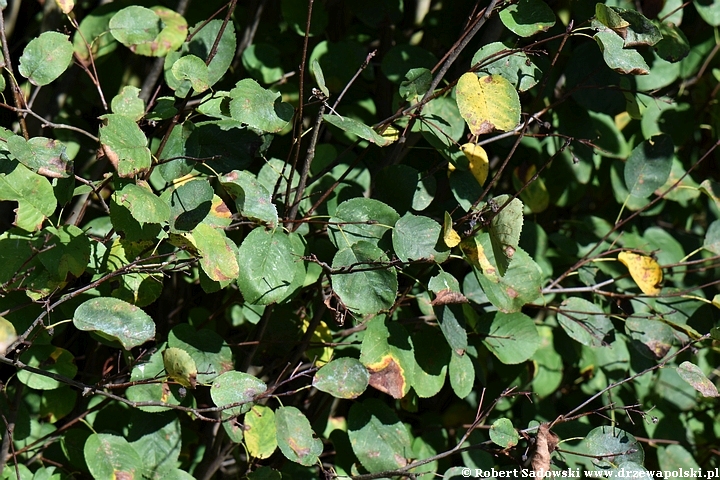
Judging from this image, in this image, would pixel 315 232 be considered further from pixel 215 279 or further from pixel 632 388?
pixel 632 388

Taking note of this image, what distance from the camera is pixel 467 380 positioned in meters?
1.12

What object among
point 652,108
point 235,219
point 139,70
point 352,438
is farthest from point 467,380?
point 139,70

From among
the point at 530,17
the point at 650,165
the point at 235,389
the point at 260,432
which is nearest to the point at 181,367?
the point at 235,389

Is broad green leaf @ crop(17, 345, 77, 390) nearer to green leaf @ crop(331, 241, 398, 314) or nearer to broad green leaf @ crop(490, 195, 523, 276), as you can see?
green leaf @ crop(331, 241, 398, 314)

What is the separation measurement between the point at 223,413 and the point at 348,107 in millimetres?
601

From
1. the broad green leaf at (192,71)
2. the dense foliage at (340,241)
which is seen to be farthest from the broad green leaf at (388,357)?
the broad green leaf at (192,71)

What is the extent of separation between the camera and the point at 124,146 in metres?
0.85

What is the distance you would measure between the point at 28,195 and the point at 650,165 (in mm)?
1107

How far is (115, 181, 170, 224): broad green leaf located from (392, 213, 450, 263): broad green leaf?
318 mm

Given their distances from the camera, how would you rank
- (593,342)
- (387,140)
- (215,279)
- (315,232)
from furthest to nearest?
(593,342), (315,232), (387,140), (215,279)

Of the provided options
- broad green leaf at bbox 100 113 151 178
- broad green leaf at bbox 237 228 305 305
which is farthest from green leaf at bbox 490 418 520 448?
broad green leaf at bbox 100 113 151 178

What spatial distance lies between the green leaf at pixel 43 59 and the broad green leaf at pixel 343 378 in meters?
0.57

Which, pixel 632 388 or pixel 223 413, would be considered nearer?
pixel 223 413

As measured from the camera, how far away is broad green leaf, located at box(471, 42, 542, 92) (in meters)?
1.00
